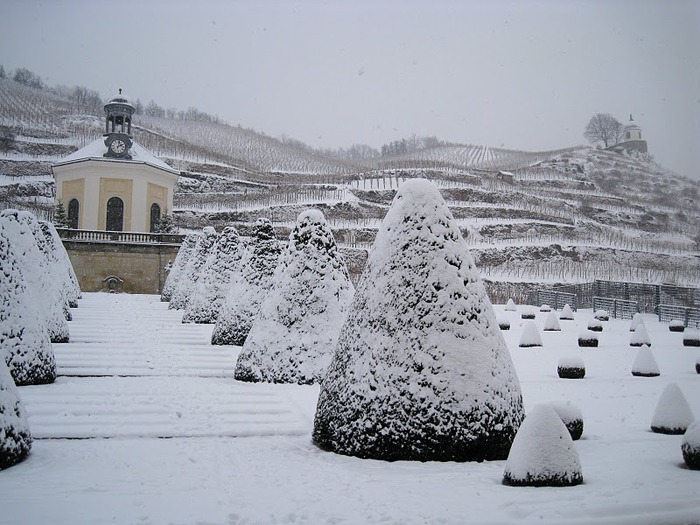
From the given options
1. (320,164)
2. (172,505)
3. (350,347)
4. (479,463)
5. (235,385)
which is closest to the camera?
(172,505)

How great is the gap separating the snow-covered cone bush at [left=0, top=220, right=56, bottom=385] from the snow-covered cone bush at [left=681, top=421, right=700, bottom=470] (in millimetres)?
7771

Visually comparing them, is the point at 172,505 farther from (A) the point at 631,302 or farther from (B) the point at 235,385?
(A) the point at 631,302

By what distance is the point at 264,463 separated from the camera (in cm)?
523

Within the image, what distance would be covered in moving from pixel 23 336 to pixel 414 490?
20.1ft

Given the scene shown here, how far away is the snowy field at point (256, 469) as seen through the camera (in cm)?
388

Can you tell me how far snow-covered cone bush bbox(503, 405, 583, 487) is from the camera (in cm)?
456

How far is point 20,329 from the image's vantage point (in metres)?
7.85

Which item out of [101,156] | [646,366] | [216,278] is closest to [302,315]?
[646,366]

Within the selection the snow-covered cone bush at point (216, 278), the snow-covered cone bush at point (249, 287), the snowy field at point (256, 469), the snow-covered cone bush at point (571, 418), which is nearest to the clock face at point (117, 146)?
the snow-covered cone bush at point (216, 278)

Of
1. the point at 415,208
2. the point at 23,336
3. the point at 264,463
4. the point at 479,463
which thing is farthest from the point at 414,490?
the point at 23,336

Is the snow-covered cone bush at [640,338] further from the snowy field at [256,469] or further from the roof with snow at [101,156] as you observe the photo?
the roof with snow at [101,156]

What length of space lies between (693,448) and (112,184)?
42.4 metres

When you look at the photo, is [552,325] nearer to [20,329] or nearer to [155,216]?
[20,329]

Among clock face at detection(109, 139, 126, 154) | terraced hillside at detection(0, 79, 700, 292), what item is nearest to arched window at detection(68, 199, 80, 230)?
terraced hillside at detection(0, 79, 700, 292)
